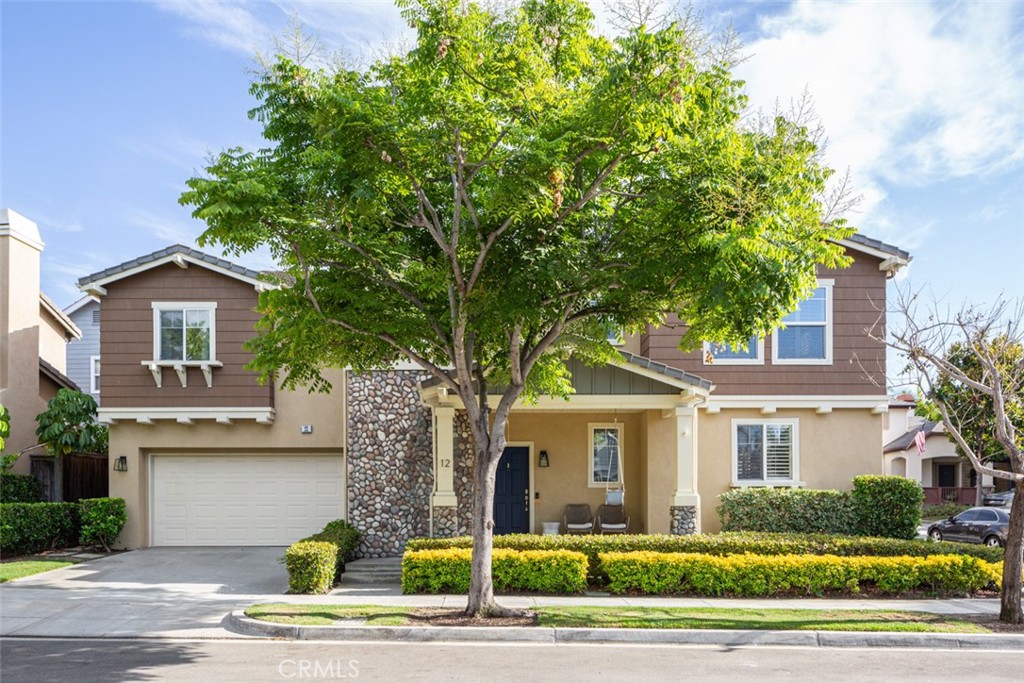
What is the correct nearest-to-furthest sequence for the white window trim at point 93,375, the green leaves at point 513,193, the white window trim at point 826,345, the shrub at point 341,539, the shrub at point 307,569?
1. the green leaves at point 513,193
2. the shrub at point 307,569
3. the shrub at point 341,539
4. the white window trim at point 826,345
5. the white window trim at point 93,375

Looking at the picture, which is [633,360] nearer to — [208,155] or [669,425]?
[669,425]

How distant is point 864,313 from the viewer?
57.1 ft

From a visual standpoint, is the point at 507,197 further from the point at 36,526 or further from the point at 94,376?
the point at 94,376

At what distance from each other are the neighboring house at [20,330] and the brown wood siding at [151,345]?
279cm

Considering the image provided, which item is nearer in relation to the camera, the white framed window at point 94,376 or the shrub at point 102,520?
the shrub at point 102,520

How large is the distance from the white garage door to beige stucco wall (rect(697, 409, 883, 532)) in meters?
8.47

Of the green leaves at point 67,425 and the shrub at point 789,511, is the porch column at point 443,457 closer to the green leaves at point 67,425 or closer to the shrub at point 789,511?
the shrub at point 789,511

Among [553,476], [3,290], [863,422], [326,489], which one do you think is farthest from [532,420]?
[3,290]

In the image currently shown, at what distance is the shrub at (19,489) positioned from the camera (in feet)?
59.5

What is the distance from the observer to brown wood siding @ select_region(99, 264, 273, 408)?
60.4ft

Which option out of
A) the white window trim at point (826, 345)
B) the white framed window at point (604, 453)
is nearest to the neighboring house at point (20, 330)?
the white framed window at point (604, 453)

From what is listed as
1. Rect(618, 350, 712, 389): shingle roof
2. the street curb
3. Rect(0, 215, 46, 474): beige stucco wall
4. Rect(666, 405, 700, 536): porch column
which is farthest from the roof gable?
the street curb

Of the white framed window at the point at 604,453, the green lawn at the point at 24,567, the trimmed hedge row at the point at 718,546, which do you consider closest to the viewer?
the trimmed hedge row at the point at 718,546

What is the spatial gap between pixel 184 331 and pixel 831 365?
46.8 ft
